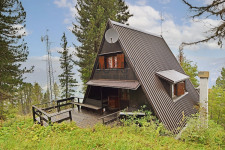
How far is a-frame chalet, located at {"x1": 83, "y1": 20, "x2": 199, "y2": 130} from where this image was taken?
6.94 meters

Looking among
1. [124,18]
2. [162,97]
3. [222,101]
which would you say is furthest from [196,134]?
[124,18]

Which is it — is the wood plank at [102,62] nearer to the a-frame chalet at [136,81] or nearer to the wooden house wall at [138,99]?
the a-frame chalet at [136,81]

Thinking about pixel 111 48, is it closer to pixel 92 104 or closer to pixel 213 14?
pixel 92 104

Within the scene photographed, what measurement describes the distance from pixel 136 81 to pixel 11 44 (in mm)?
11365

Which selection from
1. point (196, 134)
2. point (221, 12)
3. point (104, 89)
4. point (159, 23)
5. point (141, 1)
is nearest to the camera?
point (196, 134)

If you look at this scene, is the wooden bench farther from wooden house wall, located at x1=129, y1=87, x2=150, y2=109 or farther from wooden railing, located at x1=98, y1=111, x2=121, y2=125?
wooden house wall, located at x1=129, y1=87, x2=150, y2=109

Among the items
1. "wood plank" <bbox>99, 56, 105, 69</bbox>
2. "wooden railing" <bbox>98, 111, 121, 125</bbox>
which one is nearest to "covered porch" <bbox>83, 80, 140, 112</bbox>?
"wooden railing" <bbox>98, 111, 121, 125</bbox>

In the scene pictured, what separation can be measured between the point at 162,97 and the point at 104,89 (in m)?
4.95

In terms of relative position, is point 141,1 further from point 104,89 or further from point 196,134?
point 196,134

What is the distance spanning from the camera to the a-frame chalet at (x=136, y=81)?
6941mm

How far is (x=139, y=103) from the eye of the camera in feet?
24.9

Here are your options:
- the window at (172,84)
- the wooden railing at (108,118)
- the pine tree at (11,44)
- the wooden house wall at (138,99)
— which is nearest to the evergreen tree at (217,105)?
the window at (172,84)

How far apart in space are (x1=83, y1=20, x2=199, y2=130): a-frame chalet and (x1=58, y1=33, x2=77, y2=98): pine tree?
37.3 feet

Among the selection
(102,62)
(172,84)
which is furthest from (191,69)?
(102,62)
